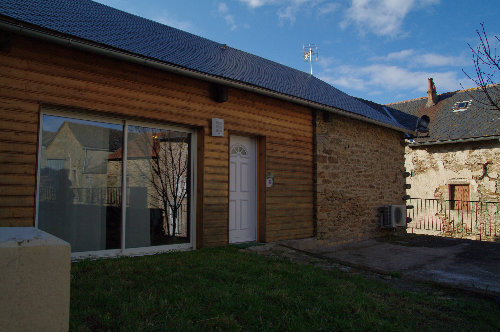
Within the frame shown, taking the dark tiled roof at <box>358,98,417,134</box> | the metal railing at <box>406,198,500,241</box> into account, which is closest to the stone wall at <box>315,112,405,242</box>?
the dark tiled roof at <box>358,98,417,134</box>

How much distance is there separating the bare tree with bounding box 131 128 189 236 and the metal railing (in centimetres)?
1146

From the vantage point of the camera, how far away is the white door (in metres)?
7.48

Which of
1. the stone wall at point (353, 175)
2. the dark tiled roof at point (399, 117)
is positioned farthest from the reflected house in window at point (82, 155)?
the dark tiled roof at point (399, 117)

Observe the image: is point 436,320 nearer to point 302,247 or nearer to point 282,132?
point 302,247

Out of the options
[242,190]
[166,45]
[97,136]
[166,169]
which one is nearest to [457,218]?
[242,190]

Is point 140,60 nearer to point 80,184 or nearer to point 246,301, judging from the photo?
point 80,184

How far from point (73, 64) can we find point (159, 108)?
144cm

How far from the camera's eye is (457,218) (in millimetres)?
15867

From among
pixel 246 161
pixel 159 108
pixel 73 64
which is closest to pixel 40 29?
pixel 73 64

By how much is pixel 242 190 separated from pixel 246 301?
159 inches

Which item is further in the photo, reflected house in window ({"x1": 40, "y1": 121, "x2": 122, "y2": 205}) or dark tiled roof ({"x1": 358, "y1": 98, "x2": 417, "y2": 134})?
dark tiled roof ({"x1": 358, "y1": 98, "x2": 417, "y2": 134})

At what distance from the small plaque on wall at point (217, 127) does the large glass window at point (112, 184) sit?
474 mm

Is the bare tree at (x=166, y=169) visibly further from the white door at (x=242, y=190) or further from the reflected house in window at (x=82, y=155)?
the white door at (x=242, y=190)

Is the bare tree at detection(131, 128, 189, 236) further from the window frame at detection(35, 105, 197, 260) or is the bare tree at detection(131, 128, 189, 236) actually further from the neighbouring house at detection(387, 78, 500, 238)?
the neighbouring house at detection(387, 78, 500, 238)
